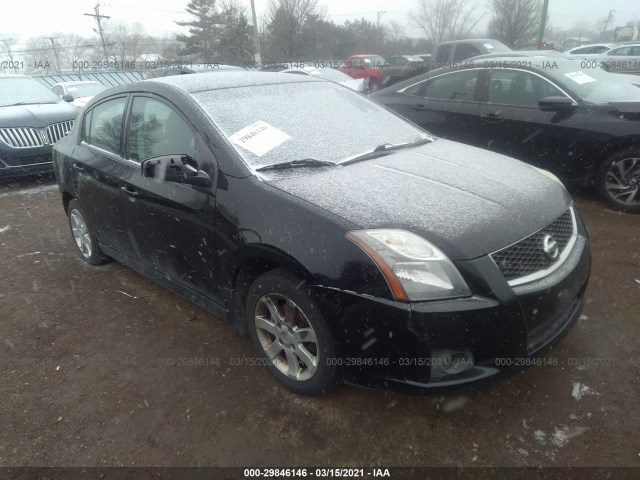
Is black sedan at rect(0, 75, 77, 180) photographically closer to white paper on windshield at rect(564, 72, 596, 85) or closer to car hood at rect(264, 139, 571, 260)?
car hood at rect(264, 139, 571, 260)

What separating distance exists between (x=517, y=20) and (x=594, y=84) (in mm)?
29297

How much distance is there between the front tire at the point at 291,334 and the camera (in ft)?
7.16

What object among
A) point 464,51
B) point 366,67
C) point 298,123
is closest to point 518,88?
point 298,123

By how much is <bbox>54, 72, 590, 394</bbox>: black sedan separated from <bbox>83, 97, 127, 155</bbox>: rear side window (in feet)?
0.08

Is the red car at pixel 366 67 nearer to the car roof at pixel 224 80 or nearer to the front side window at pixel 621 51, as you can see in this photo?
the front side window at pixel 621 51

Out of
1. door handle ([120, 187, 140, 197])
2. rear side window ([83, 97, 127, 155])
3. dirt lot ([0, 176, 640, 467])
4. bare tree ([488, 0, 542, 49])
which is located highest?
bare tree ([488, 0, 542, 49])

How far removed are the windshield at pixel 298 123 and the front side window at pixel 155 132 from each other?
8.3 inches

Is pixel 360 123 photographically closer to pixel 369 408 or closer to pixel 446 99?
pixel 369 408

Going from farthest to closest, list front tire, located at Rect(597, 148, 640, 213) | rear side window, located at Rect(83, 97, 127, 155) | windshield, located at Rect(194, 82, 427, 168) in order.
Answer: front tire, located at Rect(597, 148, 640, 213) < rear side window, located at Rect(83, 97, 127, 155) < windshield, located at Rect(194, 82, 427, 168)

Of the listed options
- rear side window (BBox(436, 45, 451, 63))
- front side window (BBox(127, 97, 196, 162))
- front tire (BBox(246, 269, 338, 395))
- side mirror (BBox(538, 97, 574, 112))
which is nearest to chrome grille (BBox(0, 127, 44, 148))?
front side window (BBox(127, 97, 196, 162))

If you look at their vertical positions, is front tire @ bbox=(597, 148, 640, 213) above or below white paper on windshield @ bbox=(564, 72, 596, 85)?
below

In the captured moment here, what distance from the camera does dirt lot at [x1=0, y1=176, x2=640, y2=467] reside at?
2.13m

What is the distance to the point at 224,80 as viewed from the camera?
3.09m

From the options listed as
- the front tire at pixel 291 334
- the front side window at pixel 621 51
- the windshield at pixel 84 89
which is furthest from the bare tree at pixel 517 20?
the front tire at pixel 291 334
